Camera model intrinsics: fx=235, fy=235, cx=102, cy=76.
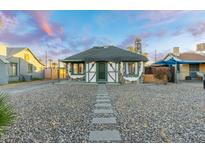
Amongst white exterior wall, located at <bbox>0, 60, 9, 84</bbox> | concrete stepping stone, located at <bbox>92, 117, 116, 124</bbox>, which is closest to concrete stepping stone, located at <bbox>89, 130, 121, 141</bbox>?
concrete stepping stone, located at <bbox>92, 117, 116, 124</bbox>

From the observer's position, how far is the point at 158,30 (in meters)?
23.5

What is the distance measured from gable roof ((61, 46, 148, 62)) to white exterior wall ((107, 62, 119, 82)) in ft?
2.04

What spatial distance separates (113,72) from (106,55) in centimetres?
166

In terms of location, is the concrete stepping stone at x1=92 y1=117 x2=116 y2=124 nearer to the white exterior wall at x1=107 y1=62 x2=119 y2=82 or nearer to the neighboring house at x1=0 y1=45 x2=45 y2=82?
the white exterior wall at x1=107 y1=62 x2=119 y2=82

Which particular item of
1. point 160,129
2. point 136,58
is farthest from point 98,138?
point 136,58

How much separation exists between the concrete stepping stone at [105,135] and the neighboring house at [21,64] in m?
18.7

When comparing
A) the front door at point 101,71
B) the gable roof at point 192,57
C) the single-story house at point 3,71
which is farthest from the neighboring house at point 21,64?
the gable roof at point 192,57

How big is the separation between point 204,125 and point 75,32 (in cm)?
2198

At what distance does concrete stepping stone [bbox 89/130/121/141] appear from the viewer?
4491mm

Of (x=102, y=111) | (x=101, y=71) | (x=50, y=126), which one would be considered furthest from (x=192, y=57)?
(x=50, y=126)

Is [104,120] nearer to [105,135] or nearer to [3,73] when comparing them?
[105,135]

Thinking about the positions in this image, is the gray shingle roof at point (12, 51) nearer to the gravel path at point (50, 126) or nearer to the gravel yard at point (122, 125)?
the gravel yard at point (122, 125)
